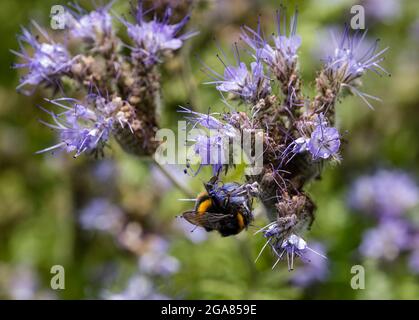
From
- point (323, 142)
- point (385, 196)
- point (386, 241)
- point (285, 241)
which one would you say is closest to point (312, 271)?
point (386, 241)

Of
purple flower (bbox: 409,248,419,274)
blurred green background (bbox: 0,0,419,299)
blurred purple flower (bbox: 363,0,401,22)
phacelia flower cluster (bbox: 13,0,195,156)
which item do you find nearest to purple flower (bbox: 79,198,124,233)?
blurred green background (bbox: 0,0,419,299)

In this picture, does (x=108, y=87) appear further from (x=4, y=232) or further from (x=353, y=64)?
(x=4, y=232)

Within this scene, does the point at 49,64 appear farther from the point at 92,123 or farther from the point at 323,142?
the point at 323,142

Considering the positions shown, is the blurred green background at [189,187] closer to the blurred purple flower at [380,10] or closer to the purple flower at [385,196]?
the blurred purple flower at [380,10]

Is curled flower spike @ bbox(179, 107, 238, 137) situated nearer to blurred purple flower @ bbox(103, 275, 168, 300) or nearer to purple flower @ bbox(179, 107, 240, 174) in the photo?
purple flower @ bbox(179, 107, 240, 174)

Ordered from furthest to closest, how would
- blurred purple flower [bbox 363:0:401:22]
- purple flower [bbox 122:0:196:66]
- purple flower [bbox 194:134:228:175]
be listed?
1. blurred purple flower [bbox 363:0:401:22]
2. purple flower [bbox 122:0:196:66]
3. purple flower [bbox 194:134:228:175]

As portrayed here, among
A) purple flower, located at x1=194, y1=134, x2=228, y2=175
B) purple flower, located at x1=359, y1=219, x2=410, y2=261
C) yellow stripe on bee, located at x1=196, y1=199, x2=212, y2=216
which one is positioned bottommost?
purple flower, located at x1=359, y1=219, x2=410, y2=261
